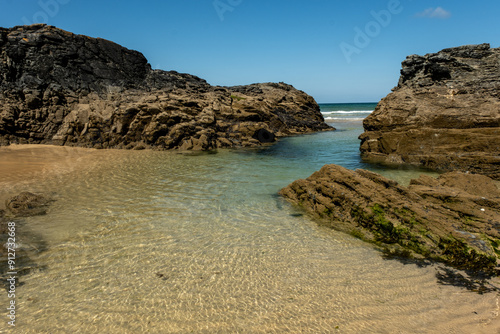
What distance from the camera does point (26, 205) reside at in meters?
6.92

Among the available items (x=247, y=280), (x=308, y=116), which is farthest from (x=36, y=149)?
(x=308, y=116)

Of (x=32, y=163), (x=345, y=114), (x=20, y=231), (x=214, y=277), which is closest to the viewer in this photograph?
(x=214, y=277)

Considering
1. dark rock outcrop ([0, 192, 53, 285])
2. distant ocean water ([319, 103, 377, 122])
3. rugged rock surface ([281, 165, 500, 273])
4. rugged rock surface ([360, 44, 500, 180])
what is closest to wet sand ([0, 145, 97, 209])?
dark rock outcrop ([0, 192, 53, 285])

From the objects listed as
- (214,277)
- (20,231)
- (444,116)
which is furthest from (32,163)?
(444,116)

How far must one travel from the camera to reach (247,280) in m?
4.20

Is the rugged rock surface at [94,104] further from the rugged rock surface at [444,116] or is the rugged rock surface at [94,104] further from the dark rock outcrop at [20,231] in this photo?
the dark rock outcrop at [20,231]

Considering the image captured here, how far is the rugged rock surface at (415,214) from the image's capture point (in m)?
4.85

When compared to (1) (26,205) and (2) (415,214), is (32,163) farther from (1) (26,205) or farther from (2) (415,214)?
(2) (415,214)

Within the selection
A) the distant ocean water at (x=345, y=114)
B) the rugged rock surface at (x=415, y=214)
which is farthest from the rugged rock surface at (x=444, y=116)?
the distant ocean water at (x=345, y=114)

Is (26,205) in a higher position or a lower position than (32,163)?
lower

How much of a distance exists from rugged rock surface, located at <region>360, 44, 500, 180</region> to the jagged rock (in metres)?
14.5

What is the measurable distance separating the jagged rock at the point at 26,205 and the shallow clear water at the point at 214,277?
286 millimetres

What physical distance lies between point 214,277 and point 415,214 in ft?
14.0

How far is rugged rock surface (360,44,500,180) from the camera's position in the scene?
1208 cm
